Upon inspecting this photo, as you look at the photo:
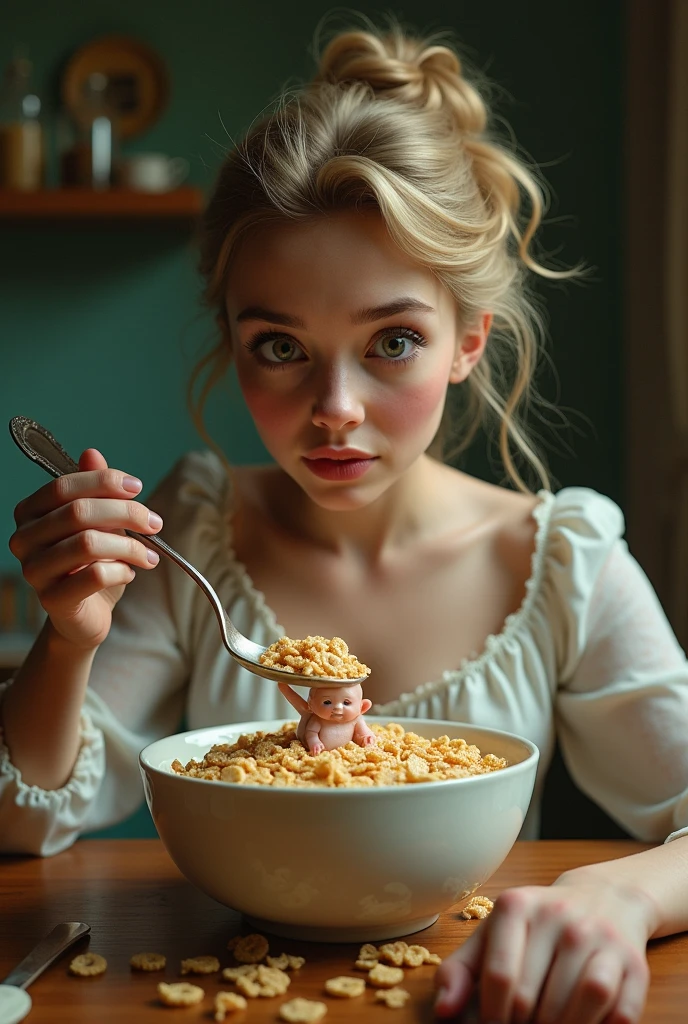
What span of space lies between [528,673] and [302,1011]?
0.72m

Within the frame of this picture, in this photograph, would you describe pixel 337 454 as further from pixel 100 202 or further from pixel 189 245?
pixel 189 245

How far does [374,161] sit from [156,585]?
1.91 ft

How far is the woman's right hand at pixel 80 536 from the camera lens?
2.96 ft

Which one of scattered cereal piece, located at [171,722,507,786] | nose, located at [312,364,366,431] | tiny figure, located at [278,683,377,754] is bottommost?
scattered cereal piece, located at [171,722,507,786]

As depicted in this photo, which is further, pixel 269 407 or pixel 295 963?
pixel 269 407

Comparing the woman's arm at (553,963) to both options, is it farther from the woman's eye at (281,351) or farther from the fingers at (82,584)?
the woman's eye at (281,351)

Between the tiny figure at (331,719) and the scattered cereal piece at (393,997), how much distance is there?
7.1 inches

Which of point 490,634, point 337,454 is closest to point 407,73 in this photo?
point 337,454

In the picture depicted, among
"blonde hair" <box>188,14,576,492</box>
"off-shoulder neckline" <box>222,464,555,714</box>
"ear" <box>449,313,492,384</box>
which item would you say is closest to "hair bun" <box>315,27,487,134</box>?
"blonde hair" <box>188,14,576,492</box>

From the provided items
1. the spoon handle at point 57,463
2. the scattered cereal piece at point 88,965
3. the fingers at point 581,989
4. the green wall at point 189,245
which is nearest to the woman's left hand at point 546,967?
the fingers at point 581,989

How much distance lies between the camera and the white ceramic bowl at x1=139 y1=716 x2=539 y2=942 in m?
0.70

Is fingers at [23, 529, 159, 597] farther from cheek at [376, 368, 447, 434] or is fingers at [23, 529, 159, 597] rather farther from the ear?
the ear

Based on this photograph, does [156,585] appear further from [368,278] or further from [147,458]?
[147,458]

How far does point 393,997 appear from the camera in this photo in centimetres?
68
